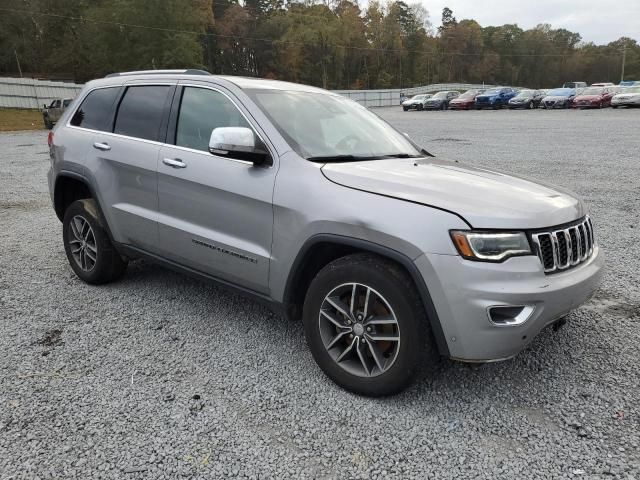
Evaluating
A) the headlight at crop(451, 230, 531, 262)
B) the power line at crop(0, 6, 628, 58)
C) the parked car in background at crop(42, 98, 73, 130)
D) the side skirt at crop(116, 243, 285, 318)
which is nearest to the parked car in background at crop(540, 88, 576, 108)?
the parked car in background at crop(42, 98, 73, 130)

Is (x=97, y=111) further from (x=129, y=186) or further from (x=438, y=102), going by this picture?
(x=438, y=102)

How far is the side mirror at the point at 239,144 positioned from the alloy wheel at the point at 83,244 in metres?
1.96

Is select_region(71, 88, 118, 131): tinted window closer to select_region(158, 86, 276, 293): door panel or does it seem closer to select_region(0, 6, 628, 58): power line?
select_region(158, 86, 276, 293): door panel

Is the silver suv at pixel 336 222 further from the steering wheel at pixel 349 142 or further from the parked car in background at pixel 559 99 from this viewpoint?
the parked car in background at pixel 559 99

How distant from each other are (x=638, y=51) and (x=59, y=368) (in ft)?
507

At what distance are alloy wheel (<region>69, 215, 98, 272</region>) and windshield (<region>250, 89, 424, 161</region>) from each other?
2083 mm

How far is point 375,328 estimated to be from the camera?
2865 millimetres

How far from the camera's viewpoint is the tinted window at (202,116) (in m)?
3.57

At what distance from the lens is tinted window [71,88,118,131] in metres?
4.48

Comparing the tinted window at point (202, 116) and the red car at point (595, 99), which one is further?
the red car at point (595, 99)

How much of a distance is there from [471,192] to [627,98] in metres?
35.5

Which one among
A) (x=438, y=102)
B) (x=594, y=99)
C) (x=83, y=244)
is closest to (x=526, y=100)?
(x=594, y=99)

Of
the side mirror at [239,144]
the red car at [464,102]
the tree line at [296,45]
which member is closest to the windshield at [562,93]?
the red car at [464,102]

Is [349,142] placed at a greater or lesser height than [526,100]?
lesser
